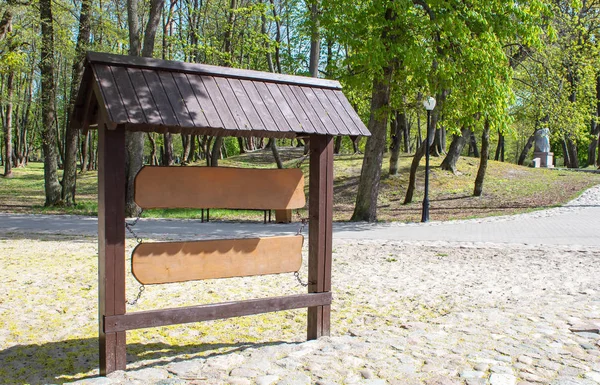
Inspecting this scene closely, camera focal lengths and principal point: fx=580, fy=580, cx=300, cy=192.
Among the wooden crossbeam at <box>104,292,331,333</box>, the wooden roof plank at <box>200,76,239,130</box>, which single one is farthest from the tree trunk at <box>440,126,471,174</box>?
the wooden roof plank at <box>200,76,239,130</box>

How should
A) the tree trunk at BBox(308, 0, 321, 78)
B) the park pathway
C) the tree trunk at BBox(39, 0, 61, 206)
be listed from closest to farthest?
the park pathway → the tree trunk at BBox(308, 0, 321, 78) → the tree trunk at BBox(39, 0, 61, 206)

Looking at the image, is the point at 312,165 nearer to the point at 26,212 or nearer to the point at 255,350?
the point at 255,350

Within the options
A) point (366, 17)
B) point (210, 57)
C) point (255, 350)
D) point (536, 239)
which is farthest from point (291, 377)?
point (210, 57)

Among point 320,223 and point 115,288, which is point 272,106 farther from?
point 115,288

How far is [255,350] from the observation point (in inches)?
207

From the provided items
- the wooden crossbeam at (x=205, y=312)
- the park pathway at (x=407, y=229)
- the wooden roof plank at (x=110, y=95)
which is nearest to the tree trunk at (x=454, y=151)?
the park pathway at (x=407, y=229)

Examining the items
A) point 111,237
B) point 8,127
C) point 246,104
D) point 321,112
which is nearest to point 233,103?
point 246,104

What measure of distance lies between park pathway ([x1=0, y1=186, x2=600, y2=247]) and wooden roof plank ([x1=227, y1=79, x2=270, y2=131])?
323 inches

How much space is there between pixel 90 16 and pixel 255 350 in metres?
17.8

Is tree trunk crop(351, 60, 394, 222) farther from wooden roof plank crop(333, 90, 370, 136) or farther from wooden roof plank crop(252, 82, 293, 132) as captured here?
wooden roof plank crop(252, 82, 293, 132)

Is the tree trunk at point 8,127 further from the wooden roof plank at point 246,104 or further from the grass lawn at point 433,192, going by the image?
the wooden roof plank at point 246,104

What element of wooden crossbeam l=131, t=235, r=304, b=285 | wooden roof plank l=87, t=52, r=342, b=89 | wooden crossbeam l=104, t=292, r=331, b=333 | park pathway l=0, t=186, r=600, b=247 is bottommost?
park pathway l=0, t=186, r=600, b=247

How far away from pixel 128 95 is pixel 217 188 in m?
1.14

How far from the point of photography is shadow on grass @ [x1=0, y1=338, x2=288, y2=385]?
15.8 ft
